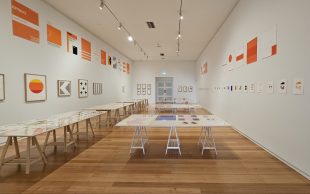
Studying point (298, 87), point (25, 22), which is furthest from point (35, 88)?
point (298, 87)

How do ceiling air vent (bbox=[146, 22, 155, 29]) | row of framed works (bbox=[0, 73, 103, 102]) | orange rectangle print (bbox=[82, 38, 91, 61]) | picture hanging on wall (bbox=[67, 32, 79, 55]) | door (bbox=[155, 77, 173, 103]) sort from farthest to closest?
1. door (bbox=[155, 77, 173, 103])
2. orange rectangle print (bbox=[82, 38, 91, 61])
3. ceiling air vent (bbox=[146, 22, 155, 29])
4. picture hanging on wall (bbox=[67, 32, 79, 55])
5. row of framed works (bbox=[0, 73, 103, 102])

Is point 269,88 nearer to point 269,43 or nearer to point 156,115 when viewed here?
point 269,43

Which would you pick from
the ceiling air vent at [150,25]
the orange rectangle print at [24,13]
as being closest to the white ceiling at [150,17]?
the ceiling air vent at [150,25]

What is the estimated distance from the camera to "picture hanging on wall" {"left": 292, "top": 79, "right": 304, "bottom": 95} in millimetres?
2762

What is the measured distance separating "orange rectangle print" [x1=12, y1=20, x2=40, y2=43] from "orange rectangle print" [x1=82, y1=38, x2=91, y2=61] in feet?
8.45

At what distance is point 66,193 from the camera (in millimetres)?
2381

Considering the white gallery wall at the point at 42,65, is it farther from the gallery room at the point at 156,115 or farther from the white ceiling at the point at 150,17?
the white ceiling at the point at 150,17

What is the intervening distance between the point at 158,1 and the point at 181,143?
385 centimetres

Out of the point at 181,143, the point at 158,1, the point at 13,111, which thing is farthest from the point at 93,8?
the point at 181,143

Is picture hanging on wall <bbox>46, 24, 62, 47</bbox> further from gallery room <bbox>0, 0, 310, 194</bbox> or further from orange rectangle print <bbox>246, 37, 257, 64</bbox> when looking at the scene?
orange rectangle print <bbox>246, 37, 257, 64</bbox>

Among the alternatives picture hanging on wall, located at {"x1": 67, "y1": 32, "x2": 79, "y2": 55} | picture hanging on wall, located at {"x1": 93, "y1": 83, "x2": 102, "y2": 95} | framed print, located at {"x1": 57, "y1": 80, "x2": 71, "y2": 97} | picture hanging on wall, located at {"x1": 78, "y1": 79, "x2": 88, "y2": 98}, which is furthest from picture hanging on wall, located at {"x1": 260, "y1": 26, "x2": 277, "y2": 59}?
picture hanging on wall, located at {"x1": 93, "y1": 83, "x2": 102, "y2": 95}

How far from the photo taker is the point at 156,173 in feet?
9.64

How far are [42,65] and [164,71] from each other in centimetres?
1201

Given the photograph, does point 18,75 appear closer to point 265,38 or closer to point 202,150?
point 202,150
